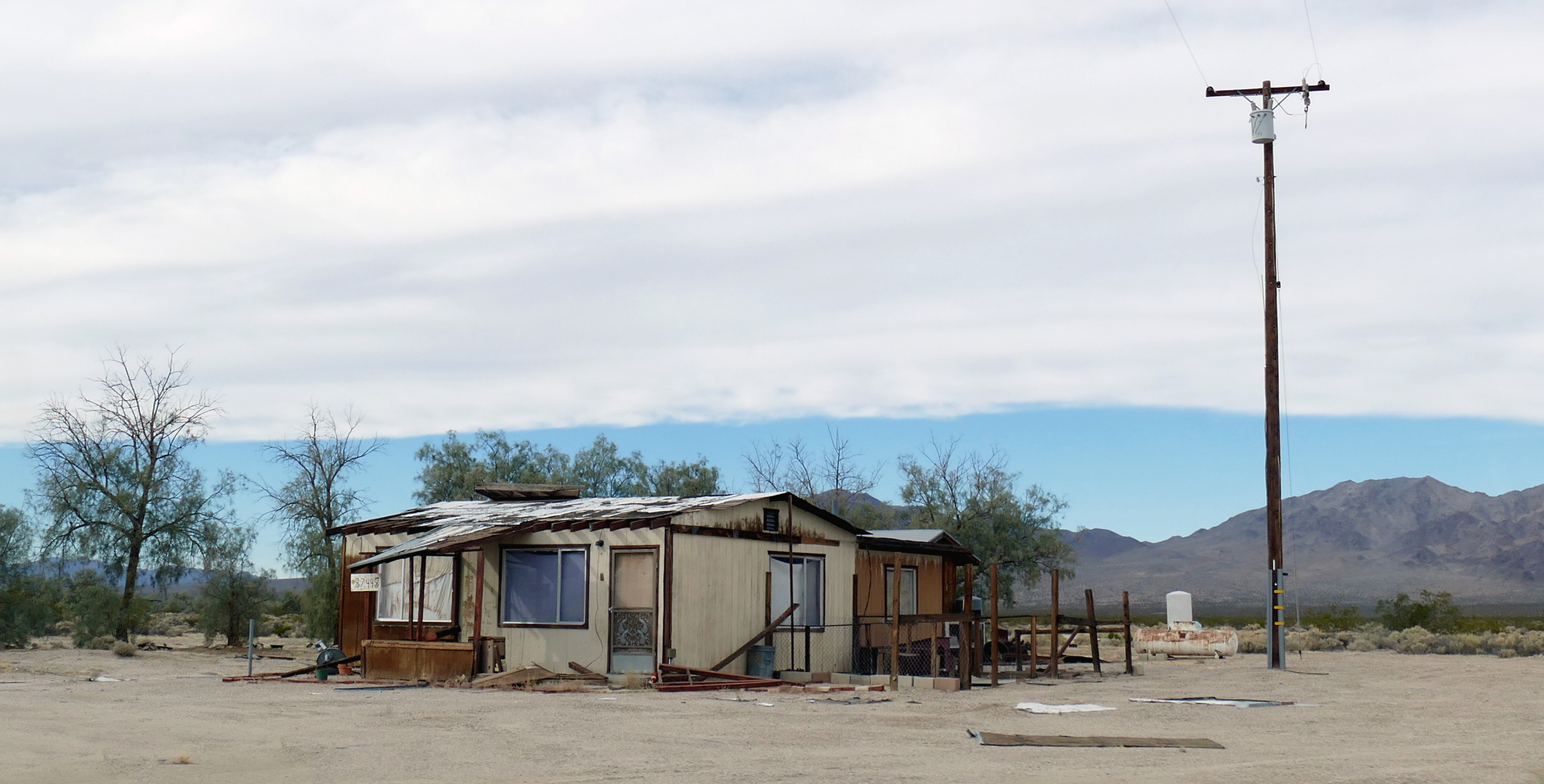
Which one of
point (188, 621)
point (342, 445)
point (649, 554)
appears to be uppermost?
point (342, 445)

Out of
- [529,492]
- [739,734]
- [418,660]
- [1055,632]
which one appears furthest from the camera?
[529,492]

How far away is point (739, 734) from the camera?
12805 millimetres

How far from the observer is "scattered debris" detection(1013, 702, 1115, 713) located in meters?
15.5

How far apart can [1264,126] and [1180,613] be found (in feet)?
44.3

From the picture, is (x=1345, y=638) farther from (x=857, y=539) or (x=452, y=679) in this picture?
(x=452, y=679)

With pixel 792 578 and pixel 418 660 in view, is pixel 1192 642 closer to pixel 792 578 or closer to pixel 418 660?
pixel 792 578

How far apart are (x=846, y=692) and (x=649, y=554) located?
3.93m

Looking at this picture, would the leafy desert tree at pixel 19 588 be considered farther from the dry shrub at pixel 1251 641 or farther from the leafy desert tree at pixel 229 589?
the dry shrub at pixel 1251 641

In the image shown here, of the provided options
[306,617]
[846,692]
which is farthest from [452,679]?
[306,617]

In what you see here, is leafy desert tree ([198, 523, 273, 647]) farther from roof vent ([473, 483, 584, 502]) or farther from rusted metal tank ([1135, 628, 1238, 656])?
rusted metal tank ([1135, 628, 1238, 656])

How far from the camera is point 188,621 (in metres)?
50.7

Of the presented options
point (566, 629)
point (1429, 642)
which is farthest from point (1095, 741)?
point (1429, 642)

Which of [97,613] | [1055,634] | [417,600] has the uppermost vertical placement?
[417,600]

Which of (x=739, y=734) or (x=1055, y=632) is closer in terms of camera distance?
(x=739, y=734)
